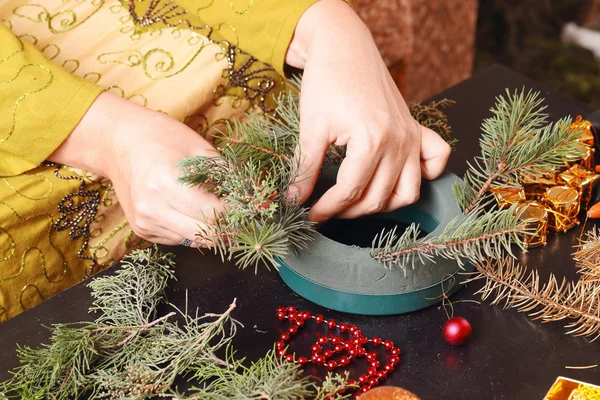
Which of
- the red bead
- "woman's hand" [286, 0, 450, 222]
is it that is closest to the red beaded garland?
the red bead

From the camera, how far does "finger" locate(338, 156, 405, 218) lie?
0.73 m

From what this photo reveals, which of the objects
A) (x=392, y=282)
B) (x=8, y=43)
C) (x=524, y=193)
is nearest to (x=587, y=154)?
(x=524, y=193)

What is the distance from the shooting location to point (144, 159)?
0.75 meters

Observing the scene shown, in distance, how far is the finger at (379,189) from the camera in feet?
2.40

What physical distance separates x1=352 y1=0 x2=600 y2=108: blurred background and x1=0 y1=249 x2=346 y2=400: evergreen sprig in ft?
3.86

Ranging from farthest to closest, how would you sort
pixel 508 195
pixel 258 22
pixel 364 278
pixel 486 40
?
pixel 486 40 < pixel 258 22 < pixel 508 195 < pixel 364 278

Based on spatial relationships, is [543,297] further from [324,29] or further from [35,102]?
[35,102]

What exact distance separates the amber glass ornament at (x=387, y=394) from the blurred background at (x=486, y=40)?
4.17 feet

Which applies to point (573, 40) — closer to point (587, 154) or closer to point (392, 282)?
point (587, 154)

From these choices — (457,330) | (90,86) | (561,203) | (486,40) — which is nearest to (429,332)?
(457,330)

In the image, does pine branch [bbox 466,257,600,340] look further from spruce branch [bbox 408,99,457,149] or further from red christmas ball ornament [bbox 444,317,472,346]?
spruce branch [bbox 408,99,457,149]

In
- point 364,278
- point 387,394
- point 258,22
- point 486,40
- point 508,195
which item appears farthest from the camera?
point 486,40

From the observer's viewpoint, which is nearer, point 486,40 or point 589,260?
point 589,260

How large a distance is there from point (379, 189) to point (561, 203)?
0.78ft
